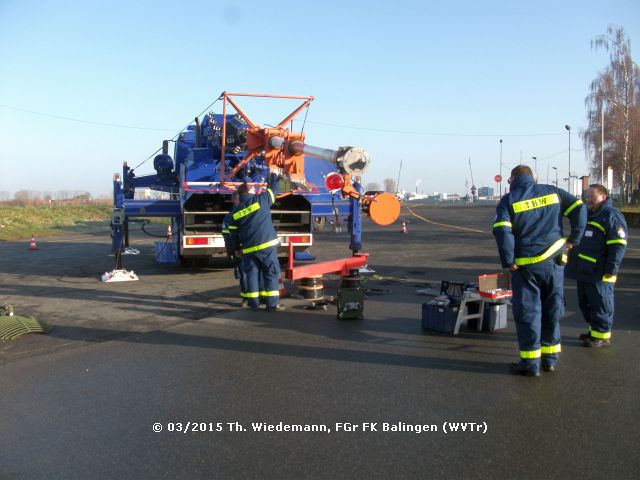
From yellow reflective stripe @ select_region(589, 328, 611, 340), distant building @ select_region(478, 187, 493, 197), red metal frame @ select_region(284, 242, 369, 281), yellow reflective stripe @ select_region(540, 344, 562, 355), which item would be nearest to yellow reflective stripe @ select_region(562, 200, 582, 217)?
yellow reflective stripe @ select_region(540, 344, 562, 355)

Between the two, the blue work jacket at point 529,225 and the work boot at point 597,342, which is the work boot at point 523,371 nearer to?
the blue work jacket at point 529,225

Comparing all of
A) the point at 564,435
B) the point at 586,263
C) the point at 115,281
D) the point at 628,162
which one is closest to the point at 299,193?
the point at 115,281

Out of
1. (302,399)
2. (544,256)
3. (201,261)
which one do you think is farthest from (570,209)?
(201,261)

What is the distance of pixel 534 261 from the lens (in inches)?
198

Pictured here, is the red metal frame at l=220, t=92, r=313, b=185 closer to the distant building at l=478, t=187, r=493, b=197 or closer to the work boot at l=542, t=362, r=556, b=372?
the work boot at l=542, t=362, r=556, b=372

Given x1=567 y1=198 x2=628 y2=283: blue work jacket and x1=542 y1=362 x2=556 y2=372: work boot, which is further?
x1=567 y1=198 x2=628 y2=283: blue work jacket

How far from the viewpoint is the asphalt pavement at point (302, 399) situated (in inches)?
138

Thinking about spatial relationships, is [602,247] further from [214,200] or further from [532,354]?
[214,200]

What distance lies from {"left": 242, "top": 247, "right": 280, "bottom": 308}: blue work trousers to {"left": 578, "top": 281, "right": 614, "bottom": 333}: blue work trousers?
13.0ft

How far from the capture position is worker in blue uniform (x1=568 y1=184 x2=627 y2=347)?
5.97 metres

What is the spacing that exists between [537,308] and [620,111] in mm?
45240

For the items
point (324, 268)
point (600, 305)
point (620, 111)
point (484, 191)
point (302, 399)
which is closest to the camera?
point (302, 399)

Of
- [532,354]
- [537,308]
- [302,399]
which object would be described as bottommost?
[302,399]

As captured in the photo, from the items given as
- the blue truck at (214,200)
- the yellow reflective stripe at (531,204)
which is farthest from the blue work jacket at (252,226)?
the yellow reflective stripe at (531,204)
